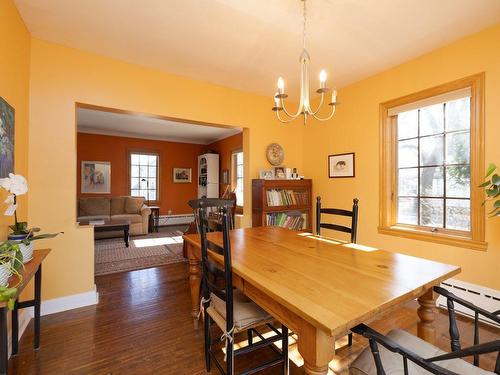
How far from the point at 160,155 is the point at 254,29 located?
5.50 metres

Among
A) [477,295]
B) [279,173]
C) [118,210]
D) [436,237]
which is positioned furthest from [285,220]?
[118,210]

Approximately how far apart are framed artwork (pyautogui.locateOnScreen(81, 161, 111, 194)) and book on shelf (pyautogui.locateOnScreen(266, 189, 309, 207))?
15.9 ft

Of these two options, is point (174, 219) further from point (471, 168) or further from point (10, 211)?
point (471, 168)

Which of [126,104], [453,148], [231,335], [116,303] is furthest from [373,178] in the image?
[116,303]

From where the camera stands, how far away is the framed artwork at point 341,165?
10.5 feet

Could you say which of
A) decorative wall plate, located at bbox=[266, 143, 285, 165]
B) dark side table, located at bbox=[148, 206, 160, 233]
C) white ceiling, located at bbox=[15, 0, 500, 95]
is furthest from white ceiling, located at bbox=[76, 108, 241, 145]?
white ceiling, located at bbox=[15, 0, 500, 95]

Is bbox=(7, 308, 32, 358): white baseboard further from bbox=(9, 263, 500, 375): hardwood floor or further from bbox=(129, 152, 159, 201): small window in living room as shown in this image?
bbox=(129, 152, 159, 201): small window in living room

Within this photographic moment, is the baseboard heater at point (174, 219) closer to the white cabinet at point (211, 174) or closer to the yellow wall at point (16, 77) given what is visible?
the white cabinet at point (211, 174)

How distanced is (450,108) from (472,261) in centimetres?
148

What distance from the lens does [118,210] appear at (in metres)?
5.83

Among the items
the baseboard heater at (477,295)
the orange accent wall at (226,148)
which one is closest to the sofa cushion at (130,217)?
the orange accent wall at (226,148)

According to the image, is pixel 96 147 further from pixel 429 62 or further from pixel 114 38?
pixel 429 62

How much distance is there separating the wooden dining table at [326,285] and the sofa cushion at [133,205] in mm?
4843

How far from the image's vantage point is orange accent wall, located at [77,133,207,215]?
19.8 feet
